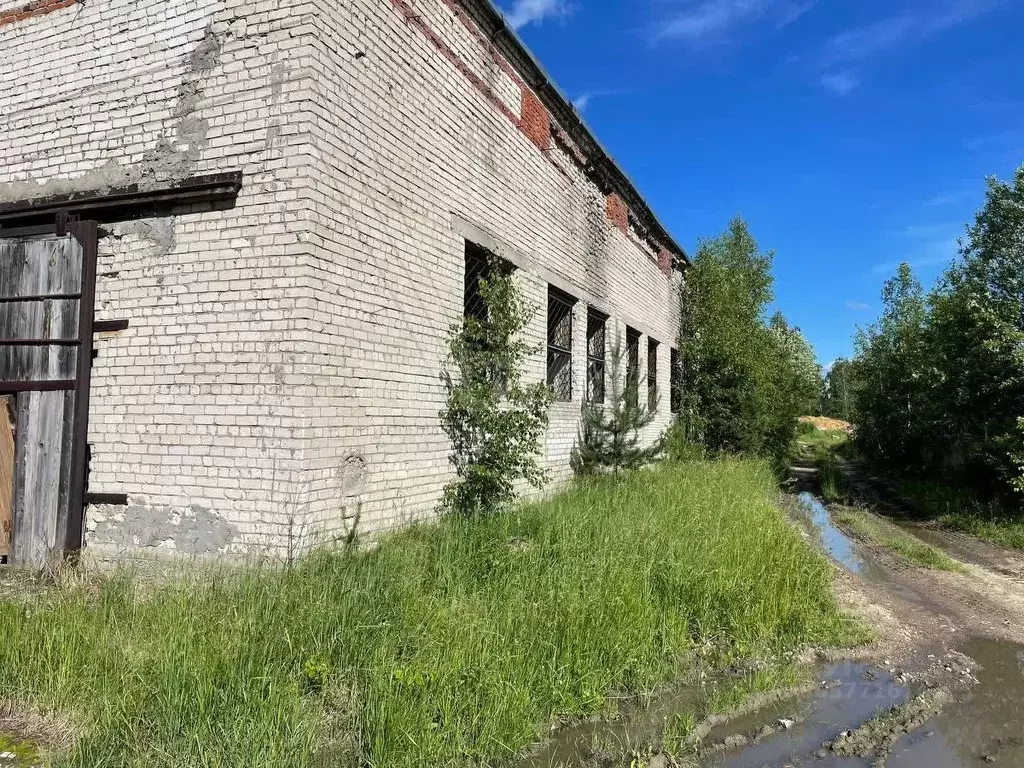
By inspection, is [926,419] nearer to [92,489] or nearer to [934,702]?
[934,702]

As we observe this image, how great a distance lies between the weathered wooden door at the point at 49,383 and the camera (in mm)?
5543

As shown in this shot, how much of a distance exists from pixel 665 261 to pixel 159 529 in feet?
44.2

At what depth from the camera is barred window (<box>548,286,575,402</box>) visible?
1013 centimetres

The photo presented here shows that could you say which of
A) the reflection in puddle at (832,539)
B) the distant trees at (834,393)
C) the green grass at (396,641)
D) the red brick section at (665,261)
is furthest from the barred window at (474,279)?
the distant trees at (834,393)

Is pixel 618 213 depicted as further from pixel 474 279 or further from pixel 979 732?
pixel 979 732

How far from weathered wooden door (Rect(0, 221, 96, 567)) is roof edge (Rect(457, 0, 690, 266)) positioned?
4578 millimetres

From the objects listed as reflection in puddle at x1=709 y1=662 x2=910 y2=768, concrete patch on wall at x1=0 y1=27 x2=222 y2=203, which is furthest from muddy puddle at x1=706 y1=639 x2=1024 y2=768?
concrete patch on wall at x1=0 y1=27 x2=222 y2=203

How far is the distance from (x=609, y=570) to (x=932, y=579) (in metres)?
5.38

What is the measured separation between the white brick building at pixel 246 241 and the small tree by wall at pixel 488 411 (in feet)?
1.04

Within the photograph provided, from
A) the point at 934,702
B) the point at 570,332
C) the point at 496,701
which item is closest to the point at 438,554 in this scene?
the point at 496,701

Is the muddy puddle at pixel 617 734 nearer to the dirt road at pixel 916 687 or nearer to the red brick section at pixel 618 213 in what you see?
the dirt road at pixel 916 687

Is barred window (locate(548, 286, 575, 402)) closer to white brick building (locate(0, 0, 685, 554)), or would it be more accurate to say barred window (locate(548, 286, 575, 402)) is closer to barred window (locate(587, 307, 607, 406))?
barred window (locate(587, 307, 607, 406))

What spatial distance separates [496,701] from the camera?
11.6 ft

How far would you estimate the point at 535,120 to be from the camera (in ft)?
30.2
